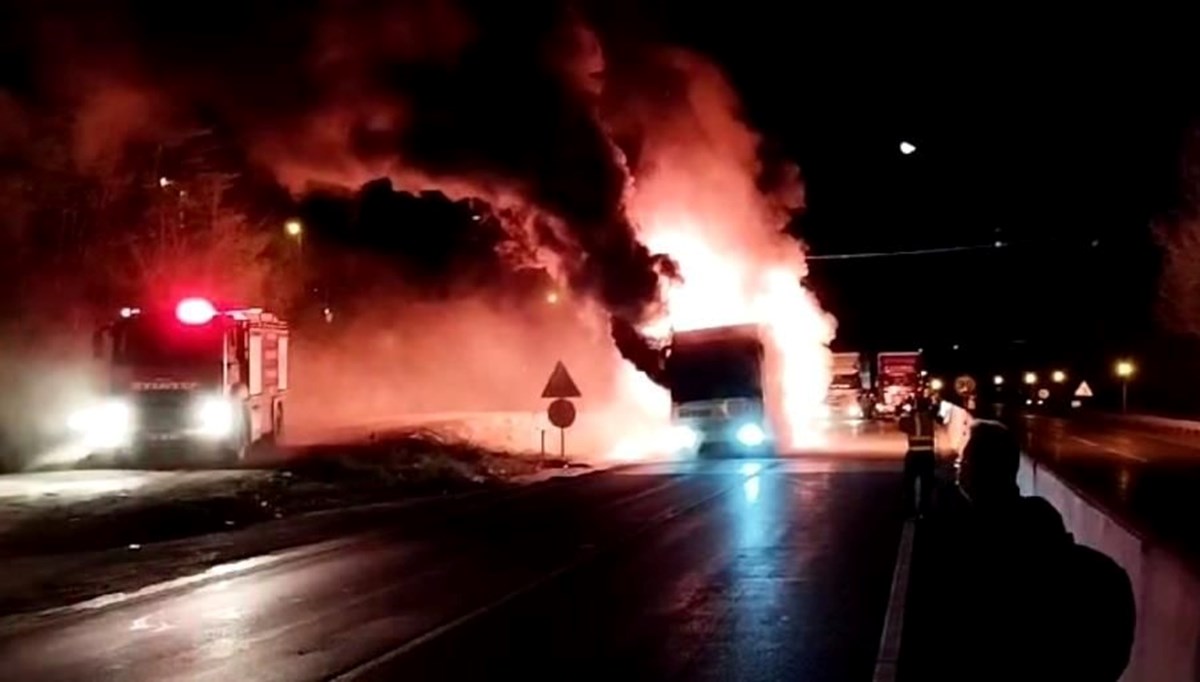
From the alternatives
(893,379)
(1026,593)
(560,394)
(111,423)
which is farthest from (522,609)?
(893,379)

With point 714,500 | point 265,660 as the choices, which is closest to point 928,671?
point 265,660

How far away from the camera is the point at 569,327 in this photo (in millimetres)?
67125

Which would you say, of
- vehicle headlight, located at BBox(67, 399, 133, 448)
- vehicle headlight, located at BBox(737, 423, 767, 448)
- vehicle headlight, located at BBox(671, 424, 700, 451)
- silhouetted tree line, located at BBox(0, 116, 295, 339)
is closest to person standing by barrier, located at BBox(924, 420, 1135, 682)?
silhouetted tree line, located at BBox(0, 116, 295, 339)

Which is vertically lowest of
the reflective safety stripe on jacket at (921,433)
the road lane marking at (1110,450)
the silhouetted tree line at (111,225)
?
the road lane marking at (1110,450)

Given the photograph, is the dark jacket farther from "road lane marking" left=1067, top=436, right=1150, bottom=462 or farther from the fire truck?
"road lane marking" left=1067, top=436, right=1150, bottom=462

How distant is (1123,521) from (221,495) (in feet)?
61.2

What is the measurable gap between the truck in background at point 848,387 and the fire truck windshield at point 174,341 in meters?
36.6

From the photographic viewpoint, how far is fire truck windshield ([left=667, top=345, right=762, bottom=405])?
127 feet

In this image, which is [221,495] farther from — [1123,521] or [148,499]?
[1123,521]

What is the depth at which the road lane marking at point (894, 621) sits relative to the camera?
1049 centimetres

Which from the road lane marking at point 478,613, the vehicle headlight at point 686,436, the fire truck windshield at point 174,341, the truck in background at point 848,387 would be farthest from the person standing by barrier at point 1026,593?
the truck in background at point 848,387

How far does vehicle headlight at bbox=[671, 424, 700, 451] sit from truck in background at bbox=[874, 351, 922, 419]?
106ft

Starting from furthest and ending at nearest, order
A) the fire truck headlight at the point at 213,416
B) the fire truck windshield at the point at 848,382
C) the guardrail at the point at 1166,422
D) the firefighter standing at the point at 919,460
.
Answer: the fire truck windshield at the point at 848,382, the guardrail at the point at 1166,422, the fire truck headlight at the point at 213,416, the firefighter standing at the point at 919,460

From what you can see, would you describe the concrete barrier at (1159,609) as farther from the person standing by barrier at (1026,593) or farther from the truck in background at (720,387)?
the truck in background at (720,387)
